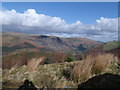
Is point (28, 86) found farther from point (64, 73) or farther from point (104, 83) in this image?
point (104, 83)

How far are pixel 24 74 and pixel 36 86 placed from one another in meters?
1.38

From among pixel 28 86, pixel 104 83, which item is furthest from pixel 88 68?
pixel 28 86

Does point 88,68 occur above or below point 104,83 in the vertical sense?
above

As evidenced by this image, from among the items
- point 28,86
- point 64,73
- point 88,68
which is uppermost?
point 88,68

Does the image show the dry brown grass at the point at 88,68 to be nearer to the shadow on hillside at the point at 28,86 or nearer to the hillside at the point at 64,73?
the hillside at the point at 64,73

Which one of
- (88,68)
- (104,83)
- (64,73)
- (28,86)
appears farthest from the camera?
(64,73)

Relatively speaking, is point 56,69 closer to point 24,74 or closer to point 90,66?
point 24,74

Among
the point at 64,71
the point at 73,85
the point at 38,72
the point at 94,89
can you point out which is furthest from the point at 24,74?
the point at 94,89

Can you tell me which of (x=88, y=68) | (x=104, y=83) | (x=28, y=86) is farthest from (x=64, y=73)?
(x=104, y=83)

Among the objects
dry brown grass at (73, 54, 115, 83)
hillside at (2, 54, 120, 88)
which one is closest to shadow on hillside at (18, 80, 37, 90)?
hillside at (2, 54, 120, 88)

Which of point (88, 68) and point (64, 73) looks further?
point (64, 73)

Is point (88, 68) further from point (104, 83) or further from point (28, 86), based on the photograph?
point (28, 86)

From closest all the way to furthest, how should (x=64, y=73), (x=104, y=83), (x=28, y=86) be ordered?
1. (x=104, y=83)
2. (x=28, y=86)
3. (x=64, y=73)

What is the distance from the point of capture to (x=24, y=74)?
6.81m
